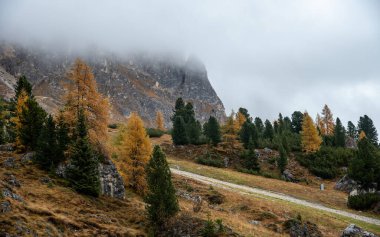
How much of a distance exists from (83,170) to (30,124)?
9.40m

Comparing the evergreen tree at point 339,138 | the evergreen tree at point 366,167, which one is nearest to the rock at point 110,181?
the evergreen tree at point 366,167

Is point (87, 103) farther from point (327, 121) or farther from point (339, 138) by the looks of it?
point (327, 121)

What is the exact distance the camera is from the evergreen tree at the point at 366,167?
52.8 meters

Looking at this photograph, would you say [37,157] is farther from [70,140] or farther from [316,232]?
[316,232]

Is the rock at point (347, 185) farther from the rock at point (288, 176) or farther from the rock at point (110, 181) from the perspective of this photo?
the rock at point (110, 181)

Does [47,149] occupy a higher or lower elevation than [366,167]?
lower

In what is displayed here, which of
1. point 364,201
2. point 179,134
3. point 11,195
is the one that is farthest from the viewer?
point 179,134

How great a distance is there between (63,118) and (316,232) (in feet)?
84.9

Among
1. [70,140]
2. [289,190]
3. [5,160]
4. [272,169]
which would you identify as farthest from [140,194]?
[272,169]

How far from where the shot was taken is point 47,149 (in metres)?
32.0

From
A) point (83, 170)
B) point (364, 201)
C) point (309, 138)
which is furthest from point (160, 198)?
point (309, 138)

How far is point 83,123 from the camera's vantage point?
31.3 m

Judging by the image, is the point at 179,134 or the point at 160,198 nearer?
the point at 160,198

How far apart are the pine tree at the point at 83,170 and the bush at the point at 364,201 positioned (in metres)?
35.2
